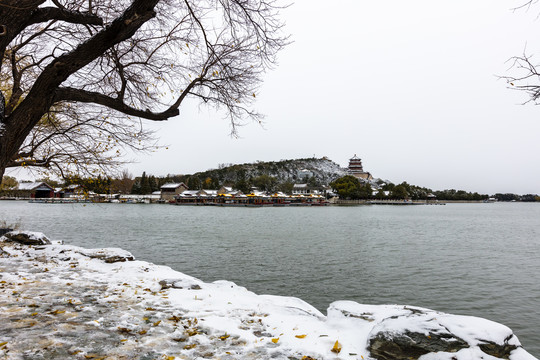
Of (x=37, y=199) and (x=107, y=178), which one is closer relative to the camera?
(x=107, y=178)

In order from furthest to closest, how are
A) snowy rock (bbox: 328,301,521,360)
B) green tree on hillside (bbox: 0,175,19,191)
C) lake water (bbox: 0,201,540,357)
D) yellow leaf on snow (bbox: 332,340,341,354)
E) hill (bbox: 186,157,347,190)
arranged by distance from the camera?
hill (bbox: 186,157,347,190), green tree on hillside (bbox: 0,175,19,191), lake water (bbox: 0,201,540,357), yellow leaf on snow (bbox: 332,340,341,354), snowy rock (bbox: 328,301,521,360)

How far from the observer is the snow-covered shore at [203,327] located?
313cm

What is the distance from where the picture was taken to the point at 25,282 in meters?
5.50

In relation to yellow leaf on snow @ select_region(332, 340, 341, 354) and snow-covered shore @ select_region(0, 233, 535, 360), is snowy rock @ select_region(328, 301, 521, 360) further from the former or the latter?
yellow leaf on snow @ select_region(332, 340, 341, 354)

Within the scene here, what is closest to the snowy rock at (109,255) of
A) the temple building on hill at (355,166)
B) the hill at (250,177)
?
the hill at (250,177)

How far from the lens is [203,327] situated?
3.90 metres

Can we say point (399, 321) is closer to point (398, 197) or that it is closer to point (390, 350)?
point (390, 350)

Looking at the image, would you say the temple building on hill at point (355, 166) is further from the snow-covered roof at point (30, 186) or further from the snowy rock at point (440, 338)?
the snowy rock at point (440, 338)

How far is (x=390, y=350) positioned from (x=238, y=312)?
2.25 m

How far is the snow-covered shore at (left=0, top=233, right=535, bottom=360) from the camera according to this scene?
3.13 meters

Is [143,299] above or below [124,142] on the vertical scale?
below

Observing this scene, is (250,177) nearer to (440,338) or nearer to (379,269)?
(379,269)

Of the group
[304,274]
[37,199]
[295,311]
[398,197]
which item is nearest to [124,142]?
[295,311]

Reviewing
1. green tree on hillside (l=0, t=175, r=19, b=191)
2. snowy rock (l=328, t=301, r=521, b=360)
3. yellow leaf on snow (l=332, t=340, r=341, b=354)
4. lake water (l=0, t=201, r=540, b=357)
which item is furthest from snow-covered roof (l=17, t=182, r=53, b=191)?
snowy rock (l=328, t=301, r=521, b=360)
